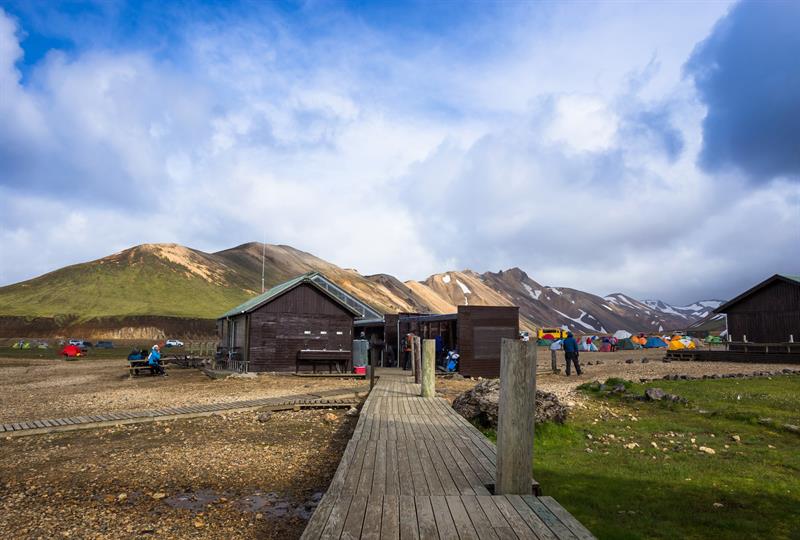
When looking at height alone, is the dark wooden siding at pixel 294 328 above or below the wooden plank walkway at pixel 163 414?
above

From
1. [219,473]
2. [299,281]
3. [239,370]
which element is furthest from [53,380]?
[219,473]

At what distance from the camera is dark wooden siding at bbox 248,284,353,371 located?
97.7ft

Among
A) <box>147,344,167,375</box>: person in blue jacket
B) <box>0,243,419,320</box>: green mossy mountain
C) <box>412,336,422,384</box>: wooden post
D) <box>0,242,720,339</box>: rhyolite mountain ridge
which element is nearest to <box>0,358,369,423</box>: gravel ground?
<box>147,344,167,375</box>: person in blue jacket

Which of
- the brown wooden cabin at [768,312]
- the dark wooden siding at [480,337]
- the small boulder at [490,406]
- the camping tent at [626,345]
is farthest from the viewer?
the camping tent at [626,345]

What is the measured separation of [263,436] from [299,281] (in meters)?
18.5

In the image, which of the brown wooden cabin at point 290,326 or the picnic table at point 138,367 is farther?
the picnic table at point 138,367

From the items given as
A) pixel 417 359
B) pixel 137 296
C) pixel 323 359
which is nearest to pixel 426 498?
pixel 417 359

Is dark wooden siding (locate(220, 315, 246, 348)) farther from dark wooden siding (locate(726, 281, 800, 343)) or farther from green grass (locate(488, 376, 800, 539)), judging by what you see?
dark wooden siding (locate(726, 281, 800, 343))

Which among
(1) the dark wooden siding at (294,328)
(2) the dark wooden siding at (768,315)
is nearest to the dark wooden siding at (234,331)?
(1) the dark wooden siding at (294,328)

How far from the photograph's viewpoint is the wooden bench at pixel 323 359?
30297 millimetres

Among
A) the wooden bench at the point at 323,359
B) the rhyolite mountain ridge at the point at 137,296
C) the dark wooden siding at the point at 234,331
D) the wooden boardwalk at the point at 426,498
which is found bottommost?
the wooden boardwalk at the point at 426,498

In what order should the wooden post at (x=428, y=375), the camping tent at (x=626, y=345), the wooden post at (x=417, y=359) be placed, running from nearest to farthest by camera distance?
the wooden post at (x=428, y=375) → the wooden post at (x=417, y=359) → the camping tent at (x=626, y=345)

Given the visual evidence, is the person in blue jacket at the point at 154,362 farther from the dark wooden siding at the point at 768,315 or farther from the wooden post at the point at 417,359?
the dark wooden siding at the point at 768,315

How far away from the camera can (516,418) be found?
5918 millimetres
